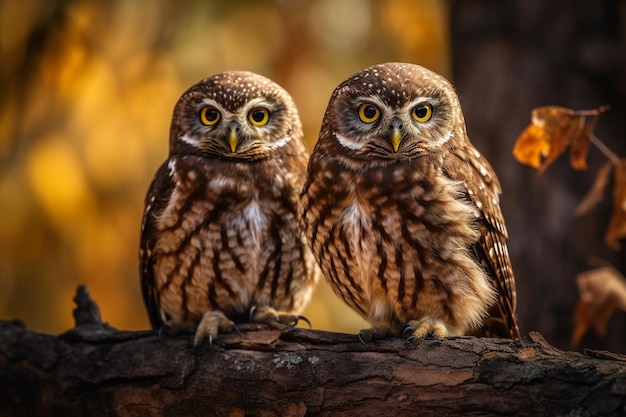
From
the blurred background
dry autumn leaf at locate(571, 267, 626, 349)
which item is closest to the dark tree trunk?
the blurred background

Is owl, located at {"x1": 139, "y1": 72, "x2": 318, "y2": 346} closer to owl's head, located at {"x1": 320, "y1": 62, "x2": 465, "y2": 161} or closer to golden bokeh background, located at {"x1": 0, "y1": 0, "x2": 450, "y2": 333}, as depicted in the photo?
owl's head, located at {"x1": 320, "y1": 62, "x2": 465, "y2": 161}

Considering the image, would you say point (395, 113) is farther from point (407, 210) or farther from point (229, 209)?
point (229, 209)

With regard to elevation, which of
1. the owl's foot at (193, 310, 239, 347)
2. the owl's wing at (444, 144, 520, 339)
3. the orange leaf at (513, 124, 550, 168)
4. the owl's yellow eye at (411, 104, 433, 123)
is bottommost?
the owl's foot at (193, 310, 239, 347)

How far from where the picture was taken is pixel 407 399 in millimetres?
2949

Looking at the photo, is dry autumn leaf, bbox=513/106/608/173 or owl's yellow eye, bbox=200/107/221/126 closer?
dry autumn leaf, bbox=513/106/608/173

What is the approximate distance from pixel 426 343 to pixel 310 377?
0.46 metres

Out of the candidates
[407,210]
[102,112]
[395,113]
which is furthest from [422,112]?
[102,112]

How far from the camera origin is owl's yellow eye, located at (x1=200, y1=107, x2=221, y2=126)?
3801 millimetres

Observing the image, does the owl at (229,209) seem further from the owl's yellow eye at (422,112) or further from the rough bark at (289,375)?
the owl's yellow eye at (422,112)

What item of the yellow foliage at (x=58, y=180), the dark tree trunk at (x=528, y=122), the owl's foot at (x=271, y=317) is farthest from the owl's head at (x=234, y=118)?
the yellow foliage at (x=58, y=180)

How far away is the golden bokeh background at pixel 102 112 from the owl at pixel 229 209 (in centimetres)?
255

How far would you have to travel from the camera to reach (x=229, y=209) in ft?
12.3

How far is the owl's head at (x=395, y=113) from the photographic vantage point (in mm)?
3305

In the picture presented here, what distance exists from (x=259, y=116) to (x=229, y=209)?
18.0 inches
